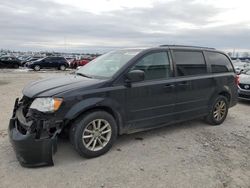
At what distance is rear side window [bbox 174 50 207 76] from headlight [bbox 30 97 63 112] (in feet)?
7.78

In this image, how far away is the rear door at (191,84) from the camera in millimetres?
4643

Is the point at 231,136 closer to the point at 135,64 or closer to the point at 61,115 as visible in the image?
the point at 135,64

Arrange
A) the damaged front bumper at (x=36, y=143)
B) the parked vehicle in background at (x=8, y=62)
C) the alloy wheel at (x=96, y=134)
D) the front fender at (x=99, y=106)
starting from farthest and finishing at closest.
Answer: the parked vehicle in background at (x=8, y=62), the alloy wheel at (x=96, y=134), the front fender at (x=99, y=106), the damaged front bumper at (x=36, y=143)

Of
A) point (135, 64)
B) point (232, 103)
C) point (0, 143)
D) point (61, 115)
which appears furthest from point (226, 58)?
point (0, 143)

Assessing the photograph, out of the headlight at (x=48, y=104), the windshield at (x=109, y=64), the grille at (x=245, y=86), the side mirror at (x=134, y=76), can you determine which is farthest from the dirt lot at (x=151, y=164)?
the grille at (x=245, y=86)

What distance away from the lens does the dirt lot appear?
308 centimetres

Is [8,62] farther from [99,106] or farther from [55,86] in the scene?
[99,106]

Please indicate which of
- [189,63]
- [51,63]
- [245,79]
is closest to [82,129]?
[189,63]

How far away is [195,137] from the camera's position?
15.5ft

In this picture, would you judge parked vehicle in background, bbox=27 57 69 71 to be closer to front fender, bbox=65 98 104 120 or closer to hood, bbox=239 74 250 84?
hood, bbox=239 74 250 84

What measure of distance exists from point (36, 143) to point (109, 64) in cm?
191

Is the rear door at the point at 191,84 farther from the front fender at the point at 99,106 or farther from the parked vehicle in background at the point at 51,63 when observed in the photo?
the parked vehicle in background at the point at 51,63

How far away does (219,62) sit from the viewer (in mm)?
5531

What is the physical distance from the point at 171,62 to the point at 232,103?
225cm
